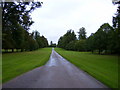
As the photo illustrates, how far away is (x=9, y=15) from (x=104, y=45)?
31.8 m

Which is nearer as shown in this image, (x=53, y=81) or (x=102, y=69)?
(x=53, y=81)

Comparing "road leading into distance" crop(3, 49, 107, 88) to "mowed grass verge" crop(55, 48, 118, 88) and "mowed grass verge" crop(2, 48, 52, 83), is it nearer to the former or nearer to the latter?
"mowed grass verge" crop(55, 48, 118, 88)

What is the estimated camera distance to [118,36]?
85.5 ft

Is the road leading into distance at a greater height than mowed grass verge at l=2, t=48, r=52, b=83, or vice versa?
the road leading into distance

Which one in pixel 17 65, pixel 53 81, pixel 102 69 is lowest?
pixel 102 69

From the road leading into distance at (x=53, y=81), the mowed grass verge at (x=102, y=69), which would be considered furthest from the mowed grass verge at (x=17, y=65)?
the mowed grass verge at (x=102, y=69)

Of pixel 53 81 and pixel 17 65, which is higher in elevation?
pixel 53 81

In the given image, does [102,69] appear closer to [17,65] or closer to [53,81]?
[53,81]

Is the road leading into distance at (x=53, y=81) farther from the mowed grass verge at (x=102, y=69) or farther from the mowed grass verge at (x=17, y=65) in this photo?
the mowed grass verge at (x=17, y=65)

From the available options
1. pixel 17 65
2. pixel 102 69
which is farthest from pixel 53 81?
pixel 17 65

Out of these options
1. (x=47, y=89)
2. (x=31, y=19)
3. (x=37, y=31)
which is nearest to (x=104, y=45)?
(x=31, y=19)

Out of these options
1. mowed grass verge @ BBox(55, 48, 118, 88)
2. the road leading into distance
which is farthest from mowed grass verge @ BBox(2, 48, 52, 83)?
mowed grass verge @ BBox(55, 48, 118, 88)

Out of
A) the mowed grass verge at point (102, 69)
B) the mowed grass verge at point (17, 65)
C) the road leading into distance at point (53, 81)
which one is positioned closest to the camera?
the road leading into distance at point (53, 81)

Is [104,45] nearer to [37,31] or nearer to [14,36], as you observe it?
[14,36]
